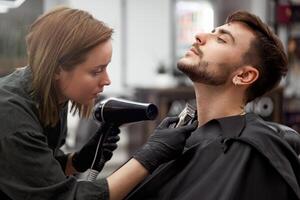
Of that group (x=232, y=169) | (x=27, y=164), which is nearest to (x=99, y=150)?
(x=27, y=164)

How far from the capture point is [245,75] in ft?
5.68

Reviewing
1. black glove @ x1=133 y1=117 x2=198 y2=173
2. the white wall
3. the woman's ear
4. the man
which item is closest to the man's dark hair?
the man

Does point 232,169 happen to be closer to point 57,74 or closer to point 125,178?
point 125,178

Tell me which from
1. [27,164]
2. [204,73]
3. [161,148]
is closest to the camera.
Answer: [27,164]

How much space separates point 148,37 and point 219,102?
4366mm

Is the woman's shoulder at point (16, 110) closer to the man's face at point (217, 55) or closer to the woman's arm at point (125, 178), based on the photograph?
the woman's arm at point (125, 178)

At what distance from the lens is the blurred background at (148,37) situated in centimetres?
519

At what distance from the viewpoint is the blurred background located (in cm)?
519

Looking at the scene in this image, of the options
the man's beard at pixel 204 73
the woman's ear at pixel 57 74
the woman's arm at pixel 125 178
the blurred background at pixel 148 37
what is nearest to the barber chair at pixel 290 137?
the man's beard at pixel 204 73

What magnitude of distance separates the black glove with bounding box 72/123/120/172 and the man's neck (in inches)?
14.9

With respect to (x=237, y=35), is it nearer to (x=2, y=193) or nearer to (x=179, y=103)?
(x=2, y=193)

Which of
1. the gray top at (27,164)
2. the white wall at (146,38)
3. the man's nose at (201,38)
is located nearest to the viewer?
the gray top at (27,164)

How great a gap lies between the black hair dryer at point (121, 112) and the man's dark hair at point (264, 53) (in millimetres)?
406

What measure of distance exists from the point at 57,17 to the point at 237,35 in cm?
66
